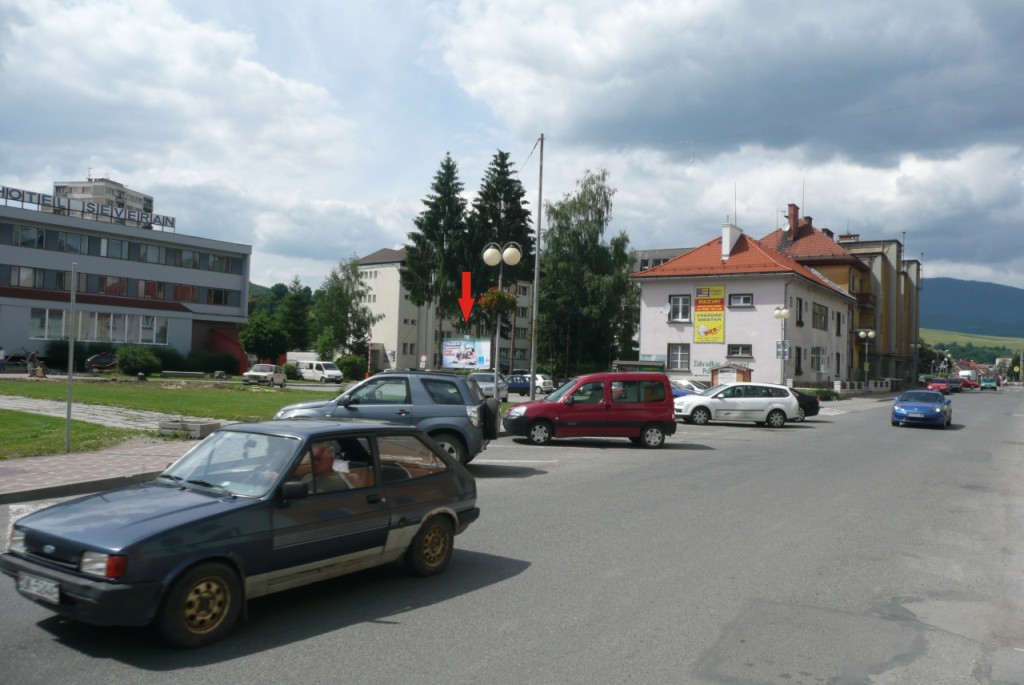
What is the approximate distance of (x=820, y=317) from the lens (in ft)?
196

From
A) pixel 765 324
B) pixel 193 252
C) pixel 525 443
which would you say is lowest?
pixel 525 443

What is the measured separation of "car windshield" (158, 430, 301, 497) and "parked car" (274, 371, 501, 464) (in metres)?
6.96

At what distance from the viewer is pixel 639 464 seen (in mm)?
16000

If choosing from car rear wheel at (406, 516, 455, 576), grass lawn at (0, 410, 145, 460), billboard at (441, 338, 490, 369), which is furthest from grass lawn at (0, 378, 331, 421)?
car rear wheel at (406, 516, 455, 576)

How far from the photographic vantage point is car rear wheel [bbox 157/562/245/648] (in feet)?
16.3

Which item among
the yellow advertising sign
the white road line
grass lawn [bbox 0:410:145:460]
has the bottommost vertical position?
the white road line

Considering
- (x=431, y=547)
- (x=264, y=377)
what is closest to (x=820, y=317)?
(x=264, y=377)

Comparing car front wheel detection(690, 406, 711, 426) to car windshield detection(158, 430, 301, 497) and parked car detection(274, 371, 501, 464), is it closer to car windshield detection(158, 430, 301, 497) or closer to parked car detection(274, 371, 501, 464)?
parked car detection(274, 371, 501, 464)

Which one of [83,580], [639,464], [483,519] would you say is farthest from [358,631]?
[639,464]

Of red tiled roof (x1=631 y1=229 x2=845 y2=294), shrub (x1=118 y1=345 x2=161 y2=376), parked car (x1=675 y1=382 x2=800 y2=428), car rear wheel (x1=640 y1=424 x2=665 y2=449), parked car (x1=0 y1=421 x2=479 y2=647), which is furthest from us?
red tiled roof (x1=631 y1=229 x2=845 y2=294)

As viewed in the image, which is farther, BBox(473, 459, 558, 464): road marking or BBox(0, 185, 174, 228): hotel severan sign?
BBox(0, 185, 174, 228): hotel severan sign

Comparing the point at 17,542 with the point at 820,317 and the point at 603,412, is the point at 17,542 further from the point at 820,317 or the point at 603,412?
the point at 820,317

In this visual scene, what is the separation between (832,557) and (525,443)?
467 inches

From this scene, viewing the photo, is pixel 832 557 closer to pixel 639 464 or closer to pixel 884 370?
pixel 639 464
